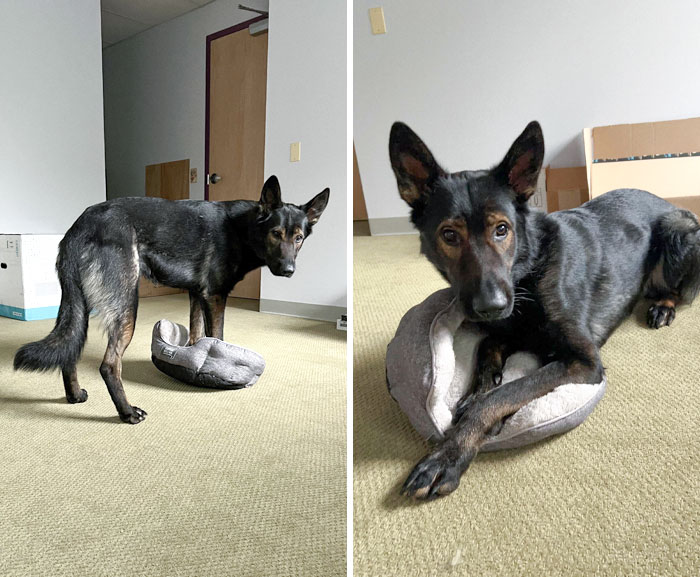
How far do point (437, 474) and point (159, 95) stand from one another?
5.14m

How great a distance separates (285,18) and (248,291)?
7.03 ft

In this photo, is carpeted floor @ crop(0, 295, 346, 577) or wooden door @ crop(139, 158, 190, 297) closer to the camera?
carpeted floor @ crop(0, 295, 346, 577)

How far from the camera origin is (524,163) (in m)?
1.17

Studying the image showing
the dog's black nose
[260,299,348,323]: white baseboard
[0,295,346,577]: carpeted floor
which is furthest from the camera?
[260,299,348,323]: white baseboard

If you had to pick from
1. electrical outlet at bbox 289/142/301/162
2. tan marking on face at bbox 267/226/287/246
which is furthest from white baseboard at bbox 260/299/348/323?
tan marking on face at bbox 267/226/287/246

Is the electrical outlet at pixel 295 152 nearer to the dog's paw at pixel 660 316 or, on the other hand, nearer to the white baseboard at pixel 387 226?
the white baseboard at pixel 387 226

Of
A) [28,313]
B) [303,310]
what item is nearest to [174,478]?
[303,310]

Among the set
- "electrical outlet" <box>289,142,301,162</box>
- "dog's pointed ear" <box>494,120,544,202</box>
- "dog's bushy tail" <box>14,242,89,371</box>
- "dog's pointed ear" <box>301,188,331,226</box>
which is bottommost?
"dog's bushy tail" <box>14,242,89,371</box>

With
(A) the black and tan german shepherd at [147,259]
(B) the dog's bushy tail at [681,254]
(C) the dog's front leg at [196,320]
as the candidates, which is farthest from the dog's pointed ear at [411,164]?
(C) the dog's front leg at [196,320]

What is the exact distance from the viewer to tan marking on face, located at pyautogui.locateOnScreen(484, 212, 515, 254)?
111 cm

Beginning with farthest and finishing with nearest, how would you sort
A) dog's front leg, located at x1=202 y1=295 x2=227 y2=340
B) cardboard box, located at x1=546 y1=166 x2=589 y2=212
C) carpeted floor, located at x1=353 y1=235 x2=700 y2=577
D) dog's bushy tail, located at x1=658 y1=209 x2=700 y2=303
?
cardboard box, located at x1=546 y1=166 x2=589 y2=212, dog's front leg, located at x1=202 y1=295 x2=227 y2=340, dog's bushy tail, located at x1=658 y1=209 x2=700 y2=303, carpeted floor, located at x1=353 y1=235 x2=700 y2=577

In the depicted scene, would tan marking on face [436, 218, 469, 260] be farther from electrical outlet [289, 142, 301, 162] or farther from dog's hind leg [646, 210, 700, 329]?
electrical outlet [289, 142, 301, 162]

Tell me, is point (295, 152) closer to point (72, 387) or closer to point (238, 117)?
→ point (238, 117)

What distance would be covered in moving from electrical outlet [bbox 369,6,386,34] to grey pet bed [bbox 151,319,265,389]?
2.75 meters
